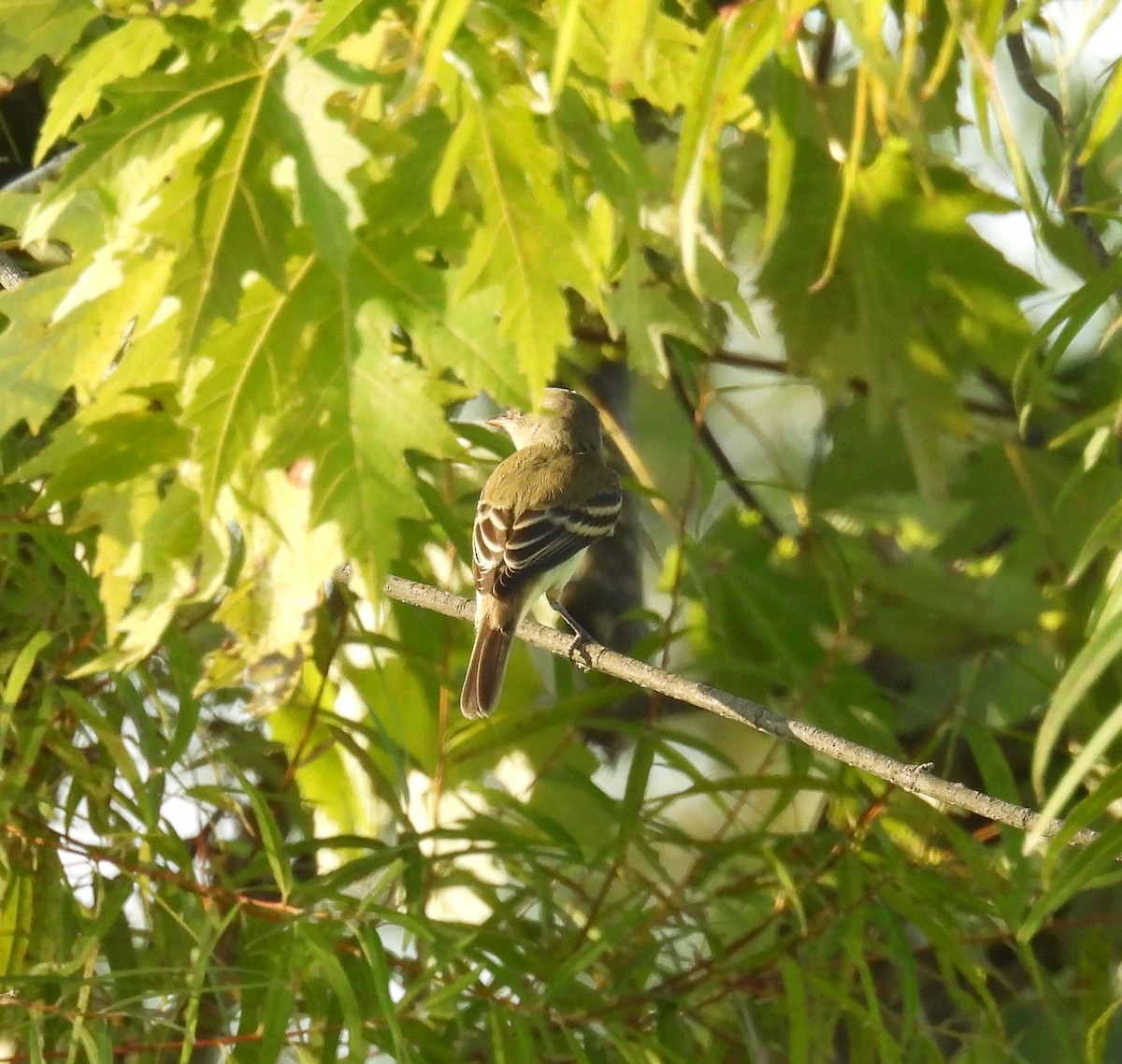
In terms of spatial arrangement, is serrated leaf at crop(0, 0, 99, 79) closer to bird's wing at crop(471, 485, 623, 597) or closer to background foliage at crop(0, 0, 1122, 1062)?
background foliage at crop(0, 0, 1122, 1062)

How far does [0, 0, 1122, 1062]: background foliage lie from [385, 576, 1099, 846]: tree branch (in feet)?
0.69

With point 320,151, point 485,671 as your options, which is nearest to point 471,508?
point 485,671

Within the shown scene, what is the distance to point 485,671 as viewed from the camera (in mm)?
3559

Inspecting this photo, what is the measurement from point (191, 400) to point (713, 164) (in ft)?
2.49

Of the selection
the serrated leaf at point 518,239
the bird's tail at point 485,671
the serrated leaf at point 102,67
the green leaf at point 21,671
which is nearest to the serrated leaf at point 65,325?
the serrated leaf at point 102,67

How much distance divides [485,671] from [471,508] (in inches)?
23.0

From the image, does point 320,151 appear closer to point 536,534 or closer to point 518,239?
point 518,239

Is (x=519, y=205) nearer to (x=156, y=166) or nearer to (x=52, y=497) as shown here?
(x=156, y=166)

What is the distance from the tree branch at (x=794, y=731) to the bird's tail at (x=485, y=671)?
373mm

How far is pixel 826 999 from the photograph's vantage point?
311 centimetres

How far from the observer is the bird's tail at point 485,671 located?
346 centimetres

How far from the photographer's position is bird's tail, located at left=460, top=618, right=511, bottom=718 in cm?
346

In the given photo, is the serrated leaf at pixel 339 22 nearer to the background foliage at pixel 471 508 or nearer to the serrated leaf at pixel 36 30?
the background foliage at pixel 471 508

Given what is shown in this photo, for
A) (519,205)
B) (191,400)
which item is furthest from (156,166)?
(519,205)
